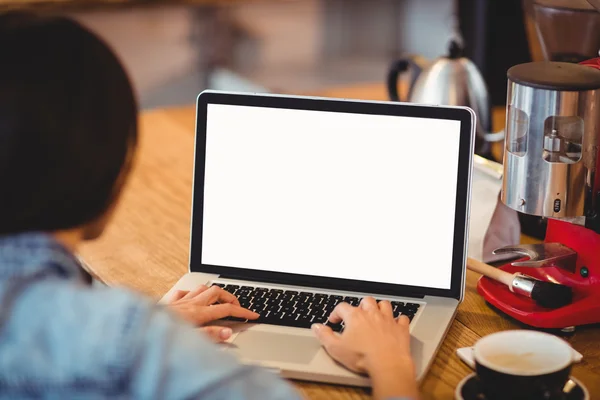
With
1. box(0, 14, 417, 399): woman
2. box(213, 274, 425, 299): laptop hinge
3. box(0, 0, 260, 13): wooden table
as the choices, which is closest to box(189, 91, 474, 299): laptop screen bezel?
box(213, 274, 425, 299): laptop hinge

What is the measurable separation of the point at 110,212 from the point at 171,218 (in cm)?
76

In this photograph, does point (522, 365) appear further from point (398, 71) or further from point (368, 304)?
point (398, 71)

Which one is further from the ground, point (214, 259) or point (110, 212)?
point (110, 212)

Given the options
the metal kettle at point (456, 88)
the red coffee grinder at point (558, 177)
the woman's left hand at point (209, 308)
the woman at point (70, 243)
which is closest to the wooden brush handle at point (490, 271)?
the red coffee grinder at point (558, 177)

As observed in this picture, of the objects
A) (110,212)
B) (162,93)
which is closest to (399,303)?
(110,212)

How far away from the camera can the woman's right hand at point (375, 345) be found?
965mm

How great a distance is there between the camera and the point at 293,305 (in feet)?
4.01

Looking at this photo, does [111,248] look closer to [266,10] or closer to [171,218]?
[171,218]

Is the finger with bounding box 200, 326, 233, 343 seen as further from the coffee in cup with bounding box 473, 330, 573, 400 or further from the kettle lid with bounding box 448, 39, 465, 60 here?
the kettle lid with bounding box 448, 39, 465, 60

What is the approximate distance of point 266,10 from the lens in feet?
13.8

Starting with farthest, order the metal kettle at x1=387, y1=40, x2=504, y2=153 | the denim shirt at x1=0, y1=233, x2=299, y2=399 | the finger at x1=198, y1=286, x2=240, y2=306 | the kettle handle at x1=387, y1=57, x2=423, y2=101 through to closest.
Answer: the kettle handle at x1=387, y1=57, x2=423, y2=101, the metal kettle at x1=387, y1=40, x2=504, y2=153, the finger at x1=198, y1=286, x2=240, y2=306, the denim shirt at x1=0, y1=233, x2=299, y2=399

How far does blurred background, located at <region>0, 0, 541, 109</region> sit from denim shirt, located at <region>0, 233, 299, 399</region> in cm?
284

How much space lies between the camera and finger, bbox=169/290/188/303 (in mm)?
1220

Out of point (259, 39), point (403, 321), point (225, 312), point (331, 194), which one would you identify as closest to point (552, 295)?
point (403, 321)
